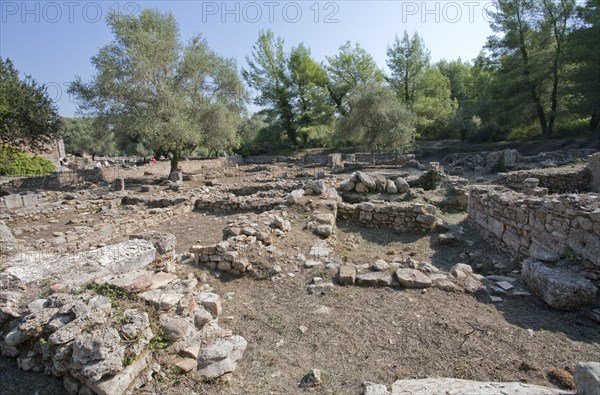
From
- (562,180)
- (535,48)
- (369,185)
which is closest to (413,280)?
(369,185)

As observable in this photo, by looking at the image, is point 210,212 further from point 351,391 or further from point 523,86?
point 523,86

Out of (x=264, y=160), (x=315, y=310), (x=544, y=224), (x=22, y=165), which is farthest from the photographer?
(x=264, y=160)

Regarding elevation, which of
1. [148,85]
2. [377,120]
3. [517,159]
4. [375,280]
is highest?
[148,85]

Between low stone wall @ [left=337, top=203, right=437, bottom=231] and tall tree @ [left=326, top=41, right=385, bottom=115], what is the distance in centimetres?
3234

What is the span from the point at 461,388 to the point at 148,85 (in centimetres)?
2227

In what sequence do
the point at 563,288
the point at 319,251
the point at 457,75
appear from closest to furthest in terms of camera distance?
the point at 563,288 < the point at 319,251 < the point at 457,75

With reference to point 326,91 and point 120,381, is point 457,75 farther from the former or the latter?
point 120,381

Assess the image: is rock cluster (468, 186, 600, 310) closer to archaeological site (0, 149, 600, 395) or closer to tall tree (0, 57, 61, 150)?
archaeological site (0, 149, 600, 395)

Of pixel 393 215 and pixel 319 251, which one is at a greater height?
pixel 393 215

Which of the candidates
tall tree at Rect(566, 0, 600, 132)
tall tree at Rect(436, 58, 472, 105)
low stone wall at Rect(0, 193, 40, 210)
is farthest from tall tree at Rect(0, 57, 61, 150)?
tall tree at Rect(436, 58, 472, 105)

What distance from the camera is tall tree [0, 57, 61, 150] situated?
17.7 meters

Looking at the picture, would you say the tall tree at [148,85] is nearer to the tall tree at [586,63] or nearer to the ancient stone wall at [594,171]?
the ancient stone wall at [594,171]

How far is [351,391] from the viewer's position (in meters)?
2.79

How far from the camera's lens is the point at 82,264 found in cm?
407
